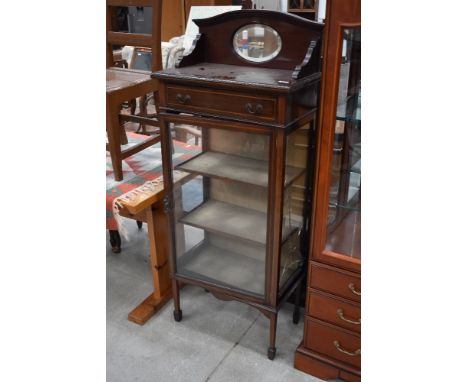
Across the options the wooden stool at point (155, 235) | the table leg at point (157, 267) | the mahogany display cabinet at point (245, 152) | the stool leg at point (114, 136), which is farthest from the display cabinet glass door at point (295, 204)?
the stool leg at point (114, 136)

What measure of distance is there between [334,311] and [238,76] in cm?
80

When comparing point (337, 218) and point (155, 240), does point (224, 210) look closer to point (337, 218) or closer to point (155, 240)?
point (155, 240)

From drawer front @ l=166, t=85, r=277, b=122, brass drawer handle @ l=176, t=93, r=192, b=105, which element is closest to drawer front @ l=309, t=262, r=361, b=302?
drawer front @ l=166, t=85, r=277, b=122

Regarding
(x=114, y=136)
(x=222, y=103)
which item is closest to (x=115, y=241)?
(x=114, y=136)

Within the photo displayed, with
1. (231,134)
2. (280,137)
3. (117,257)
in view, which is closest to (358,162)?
(280,137)

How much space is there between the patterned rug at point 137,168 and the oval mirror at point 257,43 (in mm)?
386

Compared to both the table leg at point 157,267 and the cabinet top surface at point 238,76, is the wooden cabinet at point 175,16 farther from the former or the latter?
the cabinet top surface at point 238,76

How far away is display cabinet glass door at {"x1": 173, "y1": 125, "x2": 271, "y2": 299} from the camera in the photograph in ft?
4.93

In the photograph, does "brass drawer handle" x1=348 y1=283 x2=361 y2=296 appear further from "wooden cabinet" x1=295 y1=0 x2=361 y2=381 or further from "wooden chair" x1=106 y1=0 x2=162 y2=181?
"wooden chair" x1=106 y1=0 x2=162 y2=181

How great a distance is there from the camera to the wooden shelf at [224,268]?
161cm

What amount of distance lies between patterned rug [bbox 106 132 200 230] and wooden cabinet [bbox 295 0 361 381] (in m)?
0.55

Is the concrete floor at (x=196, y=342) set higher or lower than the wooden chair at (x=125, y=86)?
lower

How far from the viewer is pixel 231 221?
1.63 meters

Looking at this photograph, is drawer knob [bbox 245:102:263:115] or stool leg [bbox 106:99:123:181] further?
stool leg [bbox 106:99:123:181]
